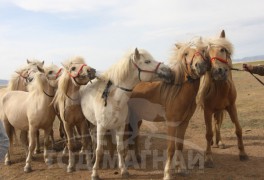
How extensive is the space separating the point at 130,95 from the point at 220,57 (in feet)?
5.77

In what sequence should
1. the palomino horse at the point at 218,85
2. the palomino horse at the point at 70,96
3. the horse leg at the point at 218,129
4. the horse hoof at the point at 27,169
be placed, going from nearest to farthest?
1. the palomino horse at the point at 218,85
2. the palomino horse at the point at 70,96
3. the horse hoof at the point at 27,169
4. the horse leg at the point at 218,129

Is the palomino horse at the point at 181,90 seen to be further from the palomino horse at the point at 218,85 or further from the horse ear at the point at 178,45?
the palomino horse at the point at 218,85

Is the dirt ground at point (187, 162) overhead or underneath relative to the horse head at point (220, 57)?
underneath

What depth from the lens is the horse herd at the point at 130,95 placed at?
5332mm

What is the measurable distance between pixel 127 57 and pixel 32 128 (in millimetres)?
2591

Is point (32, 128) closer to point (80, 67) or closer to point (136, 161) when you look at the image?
point (80, 67)

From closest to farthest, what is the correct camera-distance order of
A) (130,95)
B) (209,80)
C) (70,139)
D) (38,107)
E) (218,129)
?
1. (130,95)
2. (209,80)
3. (70,139)
4. (38,107)
5. (218,129)

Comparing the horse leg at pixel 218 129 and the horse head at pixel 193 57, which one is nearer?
the horse head at pixel 193 57

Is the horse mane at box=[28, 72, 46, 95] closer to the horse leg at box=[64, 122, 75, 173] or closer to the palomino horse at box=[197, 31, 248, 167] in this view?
the horse leg at box=[64, 122, 75, 173]

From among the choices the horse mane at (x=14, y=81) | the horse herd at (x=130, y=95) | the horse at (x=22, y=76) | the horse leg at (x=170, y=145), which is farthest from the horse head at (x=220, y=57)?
the horse mane at (x=14, y=81)

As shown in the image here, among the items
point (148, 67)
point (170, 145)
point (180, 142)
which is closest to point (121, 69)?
point (148, 67)

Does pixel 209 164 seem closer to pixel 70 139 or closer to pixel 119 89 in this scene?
pixel 119 89

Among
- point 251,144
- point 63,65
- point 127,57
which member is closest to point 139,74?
point 127,57

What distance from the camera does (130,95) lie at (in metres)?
5.74
